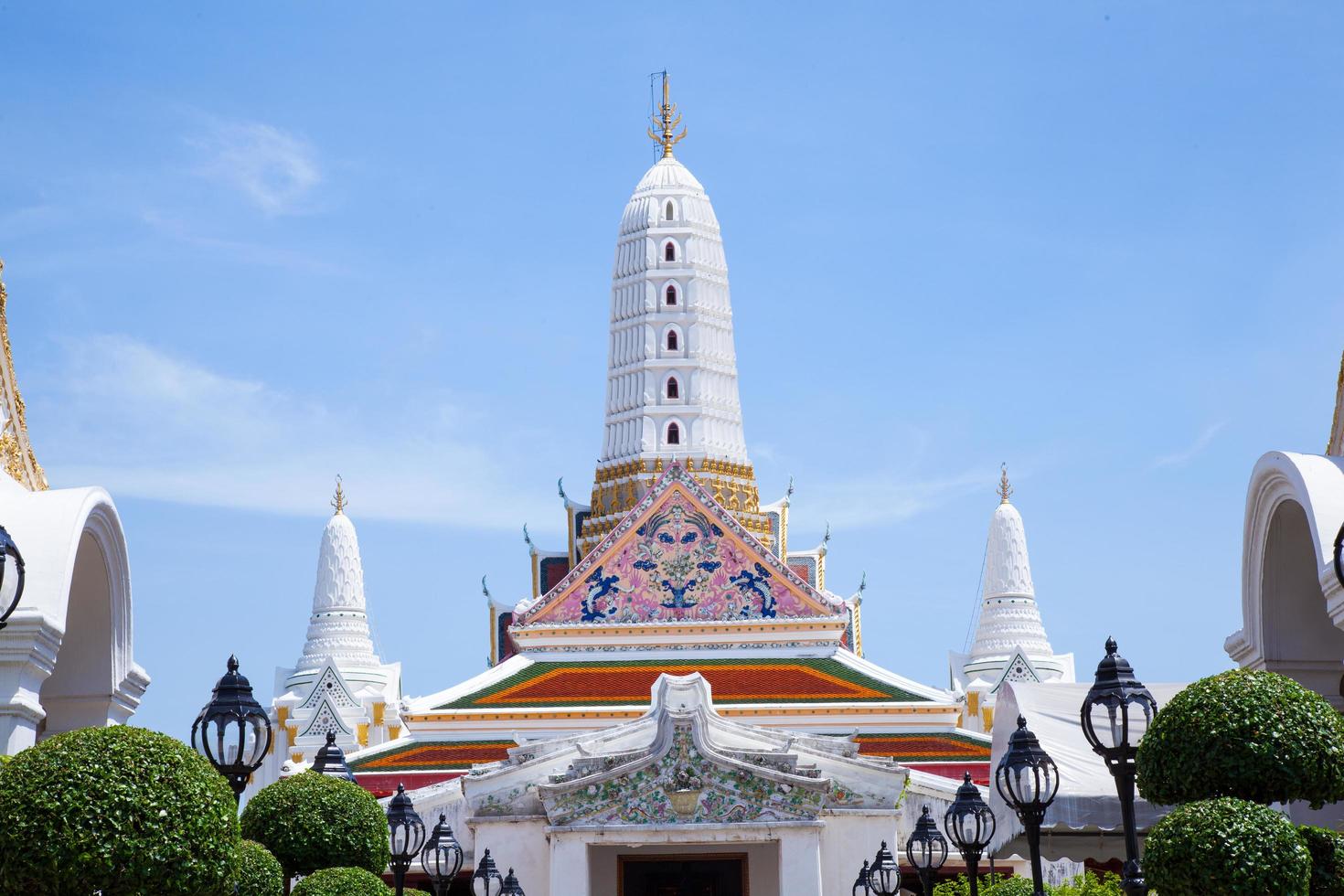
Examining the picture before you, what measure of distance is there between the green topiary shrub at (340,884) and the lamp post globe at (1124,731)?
21.0 feet

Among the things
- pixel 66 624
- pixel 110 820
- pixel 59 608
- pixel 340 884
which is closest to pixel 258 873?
pixel 340 884

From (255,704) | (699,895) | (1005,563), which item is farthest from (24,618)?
(1005,563)

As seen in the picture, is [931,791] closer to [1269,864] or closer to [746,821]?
[746,821]

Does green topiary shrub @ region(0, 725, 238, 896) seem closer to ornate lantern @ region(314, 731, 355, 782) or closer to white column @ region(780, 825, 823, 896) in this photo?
ornate lantern @ region(314, 731, 355, 782)

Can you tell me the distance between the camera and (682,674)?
39.3 m

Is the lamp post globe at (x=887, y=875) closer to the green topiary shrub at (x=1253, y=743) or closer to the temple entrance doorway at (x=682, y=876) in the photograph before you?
the temple entrance doorway at (x=682, y=876)

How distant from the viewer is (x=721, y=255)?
49281mm

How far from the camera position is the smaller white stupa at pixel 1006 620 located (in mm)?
46000

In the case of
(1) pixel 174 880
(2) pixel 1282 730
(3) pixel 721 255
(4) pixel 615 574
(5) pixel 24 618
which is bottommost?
(1) pixel 174 880

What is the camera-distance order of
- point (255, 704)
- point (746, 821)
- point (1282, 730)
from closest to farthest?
point (1282, 730) < point (255, 704) < point (746, 821)

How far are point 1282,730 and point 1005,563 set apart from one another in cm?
3432

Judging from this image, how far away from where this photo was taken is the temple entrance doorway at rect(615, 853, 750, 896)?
3194 cm

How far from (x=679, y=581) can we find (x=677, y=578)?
8 centimetres

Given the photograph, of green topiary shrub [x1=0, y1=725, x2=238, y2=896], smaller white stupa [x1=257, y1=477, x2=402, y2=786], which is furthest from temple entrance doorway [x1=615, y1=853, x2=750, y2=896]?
green topiary shrub [x1=0, y1=725, x2=238, y2=896]
